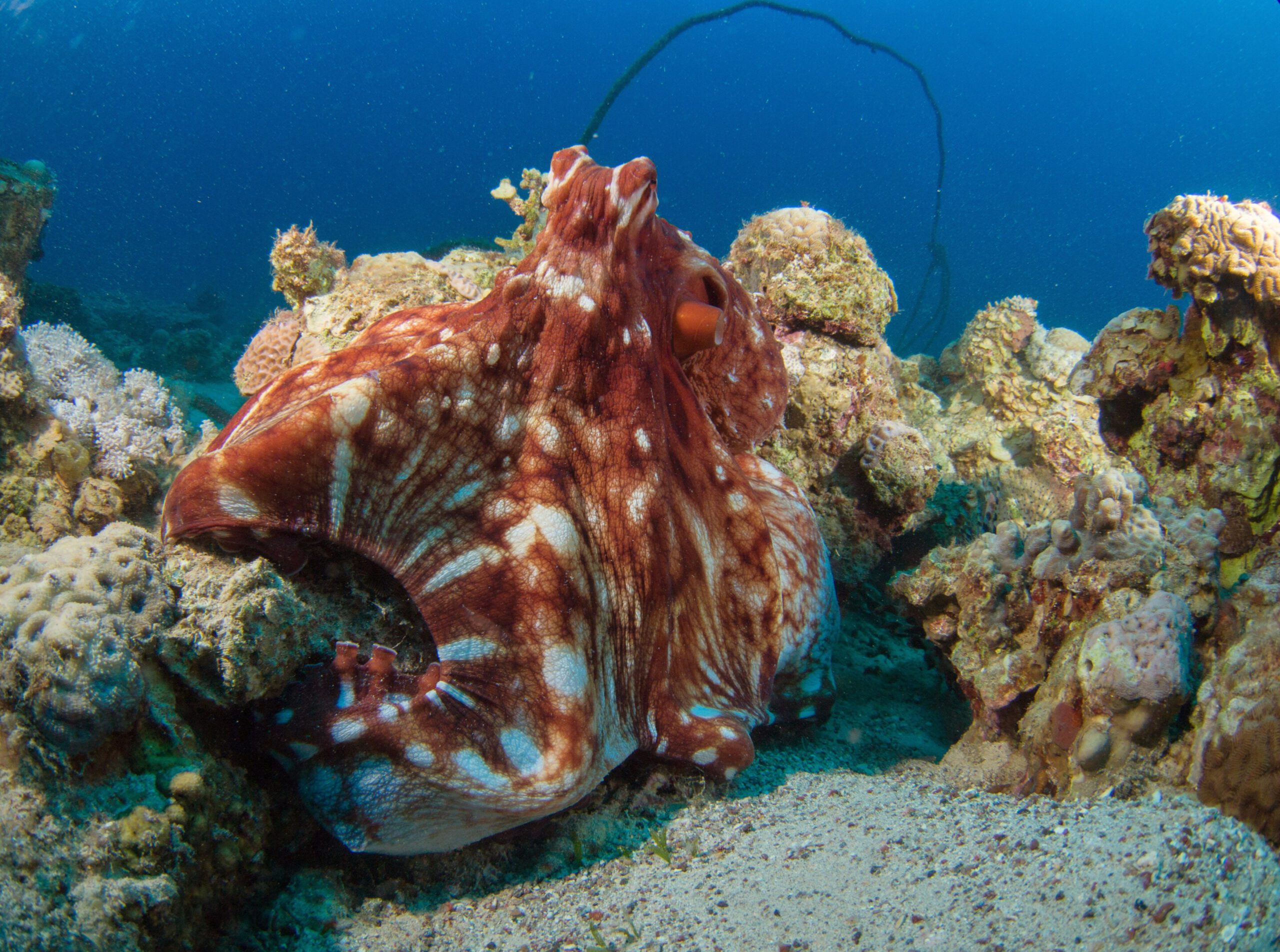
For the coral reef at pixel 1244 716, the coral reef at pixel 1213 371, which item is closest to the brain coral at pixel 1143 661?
the coral reef at pixel 1244 716

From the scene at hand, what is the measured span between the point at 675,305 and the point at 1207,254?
336 centimetres

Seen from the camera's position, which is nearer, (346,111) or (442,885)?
(442,885)

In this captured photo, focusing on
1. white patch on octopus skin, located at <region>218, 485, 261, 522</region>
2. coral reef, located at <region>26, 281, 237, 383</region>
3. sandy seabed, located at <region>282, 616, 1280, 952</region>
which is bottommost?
sandy seabed, located at <region>282, 616, 1280, 952</region>

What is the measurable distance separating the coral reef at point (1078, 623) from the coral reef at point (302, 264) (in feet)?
15.6

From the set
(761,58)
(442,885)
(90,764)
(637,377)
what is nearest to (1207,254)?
(637,377)

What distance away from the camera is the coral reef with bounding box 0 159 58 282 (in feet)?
23.6

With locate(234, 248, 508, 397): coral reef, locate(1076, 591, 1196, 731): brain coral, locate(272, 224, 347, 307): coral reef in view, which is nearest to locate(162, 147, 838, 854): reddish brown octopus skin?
locate(234, 248, 508, 397): coral reef

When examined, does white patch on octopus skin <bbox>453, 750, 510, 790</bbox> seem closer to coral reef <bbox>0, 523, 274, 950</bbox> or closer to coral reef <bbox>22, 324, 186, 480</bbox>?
coral reef <bbox>0, 523, 274, 950</bbox>

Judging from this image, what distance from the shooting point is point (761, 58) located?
129 metres

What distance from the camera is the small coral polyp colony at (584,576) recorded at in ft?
5.06

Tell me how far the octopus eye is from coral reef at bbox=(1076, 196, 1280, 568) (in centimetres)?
309

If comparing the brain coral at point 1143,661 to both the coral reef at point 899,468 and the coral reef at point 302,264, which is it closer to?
the coral reef at point 899,468

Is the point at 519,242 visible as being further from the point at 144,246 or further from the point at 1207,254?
the point at 144,246

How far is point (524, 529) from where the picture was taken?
2092mm
